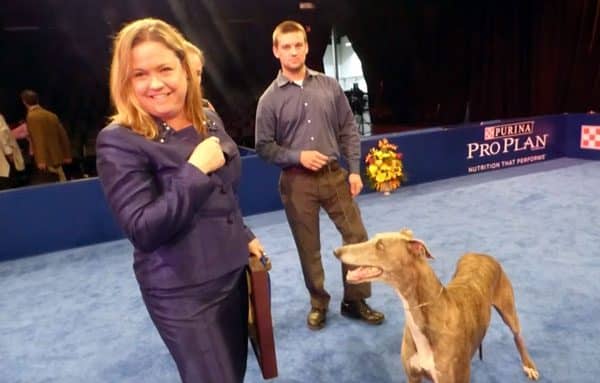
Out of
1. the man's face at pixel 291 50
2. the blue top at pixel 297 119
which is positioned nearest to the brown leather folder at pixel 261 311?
Result: the blue top at pixel 297 119

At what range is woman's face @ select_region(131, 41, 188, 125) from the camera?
110 centimetres

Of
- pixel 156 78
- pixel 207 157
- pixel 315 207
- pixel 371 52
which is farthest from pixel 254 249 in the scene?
pixel 371 52

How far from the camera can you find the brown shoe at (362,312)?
2.76 m

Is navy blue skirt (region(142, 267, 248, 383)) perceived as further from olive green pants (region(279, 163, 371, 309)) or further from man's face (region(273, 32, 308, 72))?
man's face (region(273, 32, 308, 72))

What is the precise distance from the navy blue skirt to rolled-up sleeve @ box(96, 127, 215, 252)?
17 centimetres

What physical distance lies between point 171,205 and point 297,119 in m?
1.62

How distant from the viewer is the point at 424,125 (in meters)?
10.5

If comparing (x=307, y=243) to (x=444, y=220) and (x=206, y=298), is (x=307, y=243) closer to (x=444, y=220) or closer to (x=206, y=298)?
(x=206, y=298)

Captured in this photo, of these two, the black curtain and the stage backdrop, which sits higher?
the black curtain

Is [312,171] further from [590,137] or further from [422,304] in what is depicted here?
[590,137]

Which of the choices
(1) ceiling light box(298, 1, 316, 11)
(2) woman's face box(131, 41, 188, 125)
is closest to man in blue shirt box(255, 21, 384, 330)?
(2) woman's face box(131, 41, 188, 125)

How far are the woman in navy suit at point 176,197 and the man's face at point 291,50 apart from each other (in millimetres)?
1236

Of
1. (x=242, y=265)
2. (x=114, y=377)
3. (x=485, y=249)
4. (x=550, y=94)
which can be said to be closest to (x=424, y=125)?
(x=550, y=94)

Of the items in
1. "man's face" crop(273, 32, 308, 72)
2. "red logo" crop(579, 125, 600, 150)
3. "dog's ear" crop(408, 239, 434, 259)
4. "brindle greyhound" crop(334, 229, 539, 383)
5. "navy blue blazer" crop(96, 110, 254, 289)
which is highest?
"man's face" crop(273, 32, 308, 72)
